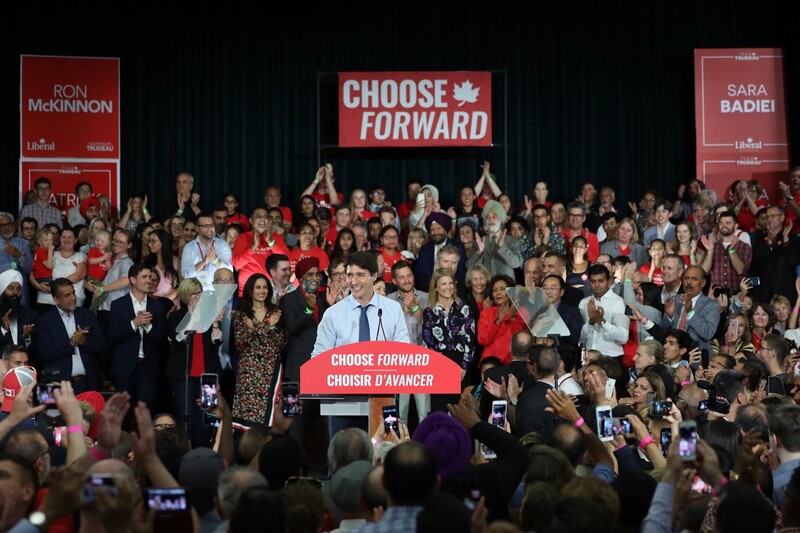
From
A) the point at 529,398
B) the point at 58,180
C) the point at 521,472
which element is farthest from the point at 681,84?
the point at 521,472

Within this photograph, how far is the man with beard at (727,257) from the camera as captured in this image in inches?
425

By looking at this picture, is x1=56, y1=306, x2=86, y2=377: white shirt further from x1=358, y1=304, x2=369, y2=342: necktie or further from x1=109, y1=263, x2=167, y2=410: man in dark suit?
x1=358, y1=304, x2=369, y2=342: necktie

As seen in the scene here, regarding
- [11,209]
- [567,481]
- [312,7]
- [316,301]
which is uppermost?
[312,7]

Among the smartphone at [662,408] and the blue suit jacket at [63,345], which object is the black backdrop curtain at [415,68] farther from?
the smartphone at [662,408]

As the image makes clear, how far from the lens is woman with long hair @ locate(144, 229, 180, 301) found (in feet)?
33.0

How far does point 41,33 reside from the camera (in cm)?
1445

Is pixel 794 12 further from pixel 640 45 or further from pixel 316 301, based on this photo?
pixel 316 301

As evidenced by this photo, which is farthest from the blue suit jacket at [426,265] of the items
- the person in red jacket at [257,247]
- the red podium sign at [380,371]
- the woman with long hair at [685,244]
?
the red podium sign at [380,371]

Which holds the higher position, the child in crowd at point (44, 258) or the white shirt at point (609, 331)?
the child in crowd at point (44, 258)

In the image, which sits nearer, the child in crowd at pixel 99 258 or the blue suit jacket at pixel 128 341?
the blue suit jacket at pixel 128 341

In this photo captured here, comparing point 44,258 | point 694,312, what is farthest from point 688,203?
point 44,258

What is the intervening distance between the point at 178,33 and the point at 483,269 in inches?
278

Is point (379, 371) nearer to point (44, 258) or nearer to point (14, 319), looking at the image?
point (14, 319)

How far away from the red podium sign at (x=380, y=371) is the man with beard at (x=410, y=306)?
117 inches
